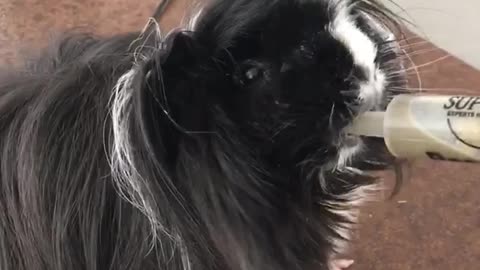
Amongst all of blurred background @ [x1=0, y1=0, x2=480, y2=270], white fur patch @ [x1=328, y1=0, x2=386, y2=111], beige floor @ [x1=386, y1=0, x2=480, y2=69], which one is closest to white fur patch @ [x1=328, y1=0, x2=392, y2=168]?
white fur patch @ [x1=328, y1=0, x2=386, y2=111]

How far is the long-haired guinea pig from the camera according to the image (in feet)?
2.08

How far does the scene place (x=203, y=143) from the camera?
64cm

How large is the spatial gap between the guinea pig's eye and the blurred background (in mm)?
345

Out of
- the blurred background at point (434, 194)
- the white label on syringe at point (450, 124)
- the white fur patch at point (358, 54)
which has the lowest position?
the blurred background at point (434, 194)

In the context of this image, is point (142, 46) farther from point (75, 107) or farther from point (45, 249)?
point (45, 249)

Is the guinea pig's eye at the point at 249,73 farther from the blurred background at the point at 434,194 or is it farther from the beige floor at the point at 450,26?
the beige floor at the point at 450,26

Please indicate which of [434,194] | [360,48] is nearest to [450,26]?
[434,194]

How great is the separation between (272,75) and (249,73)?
0.02 metres

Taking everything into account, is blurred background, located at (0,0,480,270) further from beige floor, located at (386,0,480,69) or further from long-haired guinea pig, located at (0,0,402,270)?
long-haired guinea pig, located at (0,0,402,270)

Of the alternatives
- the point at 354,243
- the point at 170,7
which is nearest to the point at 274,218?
A: the point at 354,243

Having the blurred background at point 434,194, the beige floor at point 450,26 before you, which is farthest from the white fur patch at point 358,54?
the beige floor at point 450,26

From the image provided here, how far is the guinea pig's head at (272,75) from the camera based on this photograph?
0.63m

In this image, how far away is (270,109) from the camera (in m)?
0.63

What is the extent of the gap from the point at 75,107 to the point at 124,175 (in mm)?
80
